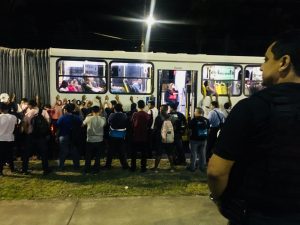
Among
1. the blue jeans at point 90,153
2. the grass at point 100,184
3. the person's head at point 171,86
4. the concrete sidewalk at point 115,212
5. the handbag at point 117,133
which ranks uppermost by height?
the person's head at point 171,86

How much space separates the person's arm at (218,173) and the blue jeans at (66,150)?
7799 millimetres

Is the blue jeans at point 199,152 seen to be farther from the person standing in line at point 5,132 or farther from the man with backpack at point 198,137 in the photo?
the person standing in line at point 5,132

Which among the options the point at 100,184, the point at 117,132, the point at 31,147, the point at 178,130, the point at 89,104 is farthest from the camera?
the point at 89,104

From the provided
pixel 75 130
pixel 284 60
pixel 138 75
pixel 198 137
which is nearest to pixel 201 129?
pixel 198 137

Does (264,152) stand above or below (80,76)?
below

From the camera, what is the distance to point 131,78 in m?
13.0

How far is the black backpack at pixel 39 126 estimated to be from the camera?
9.27m

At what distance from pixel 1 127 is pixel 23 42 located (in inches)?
924

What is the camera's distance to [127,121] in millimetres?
10047

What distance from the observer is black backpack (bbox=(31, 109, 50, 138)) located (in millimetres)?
9273

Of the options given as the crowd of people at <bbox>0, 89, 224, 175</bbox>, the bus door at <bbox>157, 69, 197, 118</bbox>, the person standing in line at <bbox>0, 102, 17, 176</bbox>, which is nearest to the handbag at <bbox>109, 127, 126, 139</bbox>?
the crowd of people at <bbox>0, 89, 224, 175</bbox>

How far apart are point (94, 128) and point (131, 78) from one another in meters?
3.85

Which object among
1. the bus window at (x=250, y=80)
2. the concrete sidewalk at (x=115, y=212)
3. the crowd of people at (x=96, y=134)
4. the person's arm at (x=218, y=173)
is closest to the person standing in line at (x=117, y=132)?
the crowd of people at (x=96, y=134)

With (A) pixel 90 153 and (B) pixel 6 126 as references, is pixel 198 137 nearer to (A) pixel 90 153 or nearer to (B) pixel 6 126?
(A) pixel 90 153
